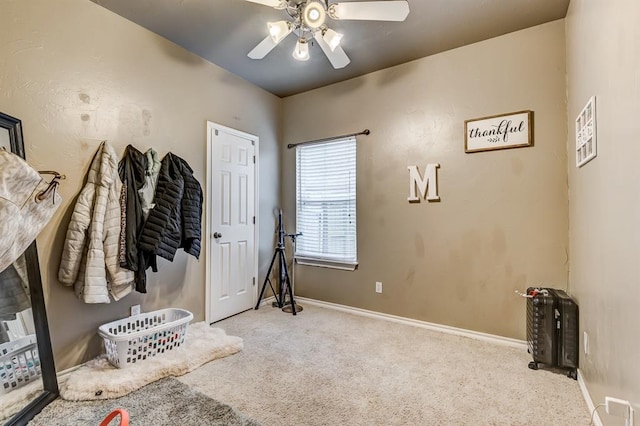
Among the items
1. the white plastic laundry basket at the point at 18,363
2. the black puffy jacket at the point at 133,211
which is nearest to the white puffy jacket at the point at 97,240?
the black puffy jacket at the point at 133,211

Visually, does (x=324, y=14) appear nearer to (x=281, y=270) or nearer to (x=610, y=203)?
(x=610, y=203)

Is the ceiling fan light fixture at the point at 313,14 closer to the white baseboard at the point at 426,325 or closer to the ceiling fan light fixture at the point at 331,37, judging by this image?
the ceiling fan light fixture at the point at 331,37

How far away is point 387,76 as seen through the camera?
3.39 meters

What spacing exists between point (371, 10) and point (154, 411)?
2.80 meters

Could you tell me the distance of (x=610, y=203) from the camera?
150cm

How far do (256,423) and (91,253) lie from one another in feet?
5.37

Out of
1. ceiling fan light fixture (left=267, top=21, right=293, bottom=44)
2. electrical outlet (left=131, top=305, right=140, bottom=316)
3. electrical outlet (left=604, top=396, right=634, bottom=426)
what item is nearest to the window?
ceiling fan light fixture (left=267, top=21, right=293, bottom=44)

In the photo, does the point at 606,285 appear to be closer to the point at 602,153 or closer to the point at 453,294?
the point at 602,153

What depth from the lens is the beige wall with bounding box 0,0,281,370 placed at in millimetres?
2066

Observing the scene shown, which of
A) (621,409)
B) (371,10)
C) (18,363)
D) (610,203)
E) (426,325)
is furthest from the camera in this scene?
(426,325)

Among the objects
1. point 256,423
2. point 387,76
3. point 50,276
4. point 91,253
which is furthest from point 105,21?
point 256,423

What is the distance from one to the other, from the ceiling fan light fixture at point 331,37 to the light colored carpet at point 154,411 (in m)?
2.50

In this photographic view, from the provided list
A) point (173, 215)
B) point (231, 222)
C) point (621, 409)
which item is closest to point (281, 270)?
point (231, 222)

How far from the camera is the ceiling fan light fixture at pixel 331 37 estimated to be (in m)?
2.16
